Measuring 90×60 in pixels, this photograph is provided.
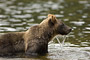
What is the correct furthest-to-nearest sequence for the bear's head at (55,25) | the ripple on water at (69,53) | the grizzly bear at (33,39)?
the bear's head at (55,25)
the grizzly bear at (33,39)
the ripple on water at (69,53)

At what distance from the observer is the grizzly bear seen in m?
11.8

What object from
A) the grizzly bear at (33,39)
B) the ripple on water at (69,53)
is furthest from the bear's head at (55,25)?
the ripple on water at (69,53)

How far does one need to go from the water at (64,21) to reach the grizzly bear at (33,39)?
0.43 metres

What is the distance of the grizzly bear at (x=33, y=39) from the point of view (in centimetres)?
1181

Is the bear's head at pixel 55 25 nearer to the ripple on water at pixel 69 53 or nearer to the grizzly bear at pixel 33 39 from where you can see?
the grizzly bear at pixel 33 39

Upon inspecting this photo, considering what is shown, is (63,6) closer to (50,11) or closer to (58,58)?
(50,11)

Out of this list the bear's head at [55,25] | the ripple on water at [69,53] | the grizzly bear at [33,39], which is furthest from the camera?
the bear's head at [55,25]

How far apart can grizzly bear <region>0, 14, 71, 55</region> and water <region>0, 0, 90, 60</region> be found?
43cm

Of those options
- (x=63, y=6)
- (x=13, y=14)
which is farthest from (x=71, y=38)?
(x=63, y=6)

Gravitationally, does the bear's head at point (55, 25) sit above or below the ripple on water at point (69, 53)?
above

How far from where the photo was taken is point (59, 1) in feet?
102

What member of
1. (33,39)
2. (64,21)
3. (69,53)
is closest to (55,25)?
(33,39)

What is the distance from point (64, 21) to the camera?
19.4 meters

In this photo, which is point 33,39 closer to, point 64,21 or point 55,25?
point 55,25
